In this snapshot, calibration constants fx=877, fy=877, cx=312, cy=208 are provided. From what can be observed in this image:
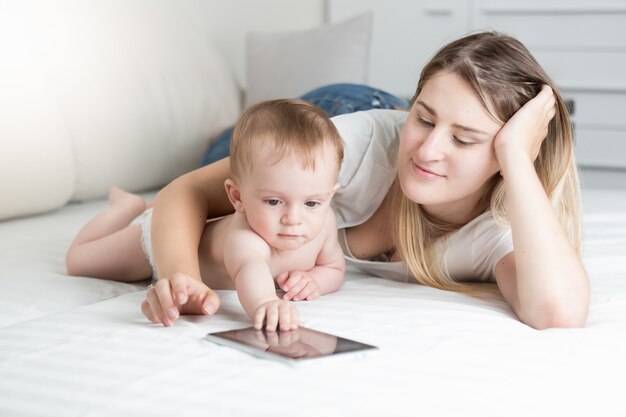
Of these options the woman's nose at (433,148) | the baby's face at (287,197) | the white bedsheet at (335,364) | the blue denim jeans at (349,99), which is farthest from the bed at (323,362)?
the blue denim jeans at (349,99)

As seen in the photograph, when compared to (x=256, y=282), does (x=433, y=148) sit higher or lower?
higher

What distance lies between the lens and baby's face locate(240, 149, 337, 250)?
127 centimetres

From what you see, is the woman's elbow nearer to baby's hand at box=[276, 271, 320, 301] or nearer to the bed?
the bed

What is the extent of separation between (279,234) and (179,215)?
203 mm

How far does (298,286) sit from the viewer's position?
1.35m

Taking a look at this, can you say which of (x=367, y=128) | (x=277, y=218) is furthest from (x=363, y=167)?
(x=277, y=218)

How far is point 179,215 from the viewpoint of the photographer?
1.43 meters

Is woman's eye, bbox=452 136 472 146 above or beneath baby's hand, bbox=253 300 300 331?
above

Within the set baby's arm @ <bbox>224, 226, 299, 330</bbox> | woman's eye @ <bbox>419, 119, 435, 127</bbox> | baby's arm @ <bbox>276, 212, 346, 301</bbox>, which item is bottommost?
baby's arm @ <bbox>276, 212, 346, 301</bbox>

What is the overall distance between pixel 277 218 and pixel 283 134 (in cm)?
13

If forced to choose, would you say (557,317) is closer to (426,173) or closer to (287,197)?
(426,173)

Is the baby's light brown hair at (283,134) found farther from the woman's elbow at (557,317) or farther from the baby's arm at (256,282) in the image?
the woman's elbow at (557,317)

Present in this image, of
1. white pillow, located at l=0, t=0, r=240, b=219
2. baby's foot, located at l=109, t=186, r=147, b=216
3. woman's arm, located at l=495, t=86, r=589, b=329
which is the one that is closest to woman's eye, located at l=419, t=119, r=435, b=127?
woman's arm, located at l=495, t=86, r=589, b=329

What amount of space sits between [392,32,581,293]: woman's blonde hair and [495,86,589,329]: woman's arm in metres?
0.04
